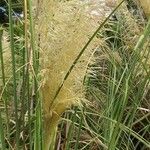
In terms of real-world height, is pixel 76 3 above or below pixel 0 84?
above

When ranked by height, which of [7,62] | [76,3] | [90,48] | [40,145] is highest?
[76,3]

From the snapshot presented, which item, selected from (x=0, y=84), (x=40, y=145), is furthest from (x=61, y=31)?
(x=0, y=84)

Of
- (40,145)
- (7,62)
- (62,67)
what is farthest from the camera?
(7,62)

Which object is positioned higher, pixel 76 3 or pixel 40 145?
pixel 76 3

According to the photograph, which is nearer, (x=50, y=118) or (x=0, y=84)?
(x=50, y=118)

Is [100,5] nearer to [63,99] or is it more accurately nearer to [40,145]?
[63,99]

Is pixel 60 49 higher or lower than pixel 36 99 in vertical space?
higher

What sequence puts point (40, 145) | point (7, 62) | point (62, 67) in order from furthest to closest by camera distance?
point (7, 62), point (40, 145), point (62, 67)

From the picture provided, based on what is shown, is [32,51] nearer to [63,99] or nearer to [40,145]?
[63,99]

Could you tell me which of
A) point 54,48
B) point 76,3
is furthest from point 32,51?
point 76,3
